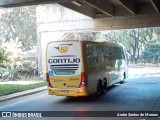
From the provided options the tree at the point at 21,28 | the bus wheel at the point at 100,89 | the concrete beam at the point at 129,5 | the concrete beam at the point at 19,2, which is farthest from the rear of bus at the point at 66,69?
the tree at the point at 21,28

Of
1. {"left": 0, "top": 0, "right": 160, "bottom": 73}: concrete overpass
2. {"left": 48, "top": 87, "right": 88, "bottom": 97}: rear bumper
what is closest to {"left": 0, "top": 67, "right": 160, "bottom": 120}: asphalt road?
{"left": 48, "top": 87, "right": 88, "bottom": 97}: rear bumper

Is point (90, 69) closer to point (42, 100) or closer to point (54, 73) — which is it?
point (54, 73)

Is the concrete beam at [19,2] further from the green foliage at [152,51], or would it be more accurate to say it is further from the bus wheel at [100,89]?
the green foliage at [152,51]

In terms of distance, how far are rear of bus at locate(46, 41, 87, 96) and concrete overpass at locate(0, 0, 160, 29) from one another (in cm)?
561

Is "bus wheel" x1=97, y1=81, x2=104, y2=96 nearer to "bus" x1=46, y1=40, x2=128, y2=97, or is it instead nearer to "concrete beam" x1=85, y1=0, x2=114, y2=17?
"bus" x1=46, y1=40, x2=128, y2=97

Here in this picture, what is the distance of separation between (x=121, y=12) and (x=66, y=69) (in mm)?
11579

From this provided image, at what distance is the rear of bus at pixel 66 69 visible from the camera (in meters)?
16.3

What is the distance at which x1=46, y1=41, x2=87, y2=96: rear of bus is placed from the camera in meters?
16.3

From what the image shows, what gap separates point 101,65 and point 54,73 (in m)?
3.39

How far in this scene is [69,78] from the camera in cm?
1644

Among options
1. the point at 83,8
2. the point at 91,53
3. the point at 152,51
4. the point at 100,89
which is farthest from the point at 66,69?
the point at 152,51

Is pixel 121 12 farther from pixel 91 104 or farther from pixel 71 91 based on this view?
pixel 91 104

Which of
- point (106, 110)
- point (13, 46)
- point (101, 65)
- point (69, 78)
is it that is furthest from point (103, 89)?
point (13, 46)

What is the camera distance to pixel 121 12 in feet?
87.1
